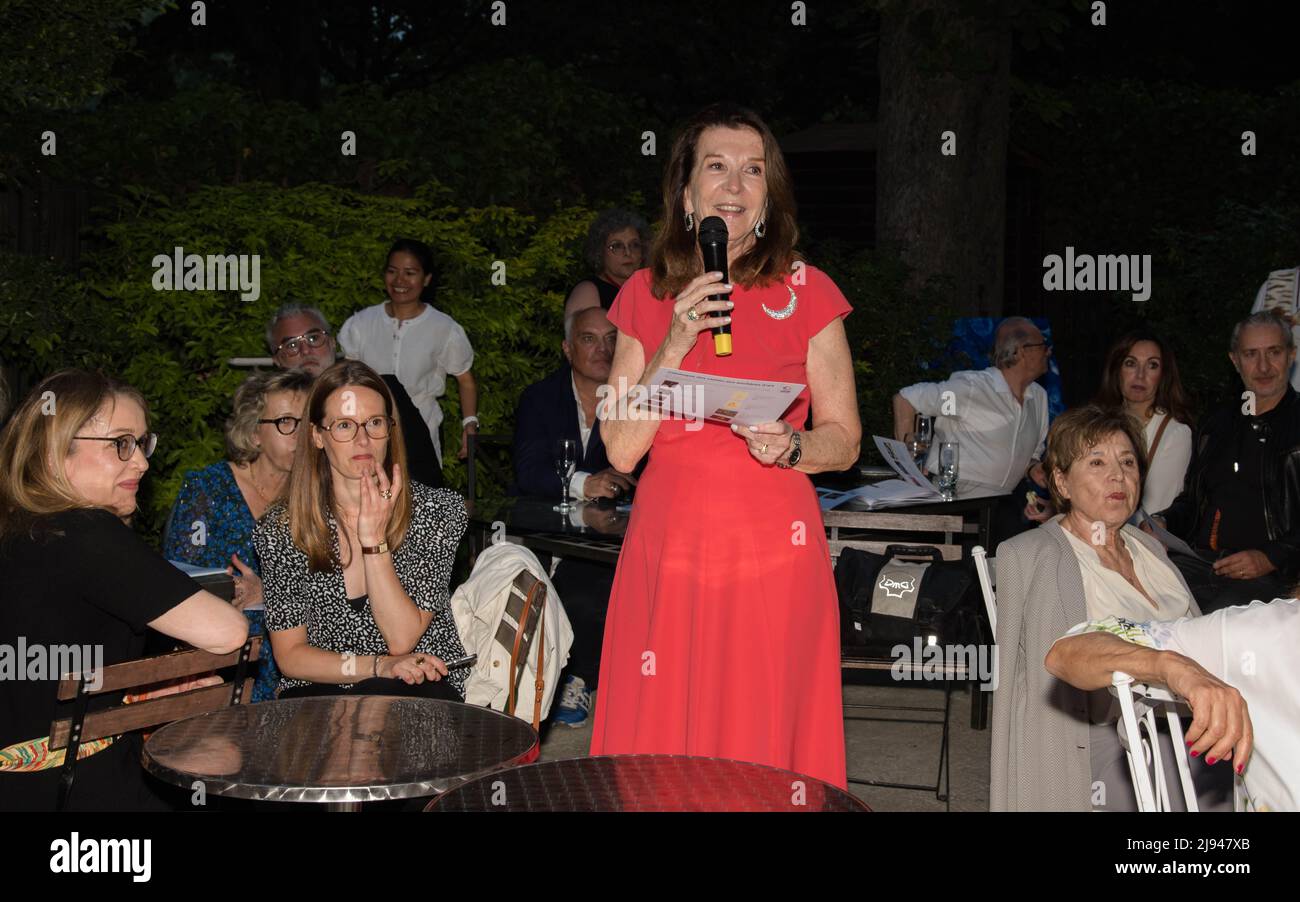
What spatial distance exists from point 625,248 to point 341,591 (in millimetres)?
3722

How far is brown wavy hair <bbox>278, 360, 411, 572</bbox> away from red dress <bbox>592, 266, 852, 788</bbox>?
1.05 metres

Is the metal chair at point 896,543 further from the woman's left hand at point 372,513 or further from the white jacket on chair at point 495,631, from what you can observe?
the woman's left hand at point 372,513

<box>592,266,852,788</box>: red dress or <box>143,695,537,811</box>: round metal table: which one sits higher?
<box>592,266,852,788</box>: red dress

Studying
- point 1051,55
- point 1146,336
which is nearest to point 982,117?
point 1146,336

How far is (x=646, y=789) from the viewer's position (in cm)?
262

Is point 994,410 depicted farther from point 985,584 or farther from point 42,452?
point 42,452

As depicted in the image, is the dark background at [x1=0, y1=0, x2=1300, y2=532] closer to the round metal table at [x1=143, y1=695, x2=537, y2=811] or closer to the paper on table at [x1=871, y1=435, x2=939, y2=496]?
the paper on table at [x1=871, y1=435, x2=939, y2=496]

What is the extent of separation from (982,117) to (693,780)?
8.20 meters

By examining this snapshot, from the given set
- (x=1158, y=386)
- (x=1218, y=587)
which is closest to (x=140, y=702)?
(x=1218, y=587)

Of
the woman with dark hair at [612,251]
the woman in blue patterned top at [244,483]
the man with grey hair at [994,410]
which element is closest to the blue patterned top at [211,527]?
the woman in blue patterned top at [244,483]

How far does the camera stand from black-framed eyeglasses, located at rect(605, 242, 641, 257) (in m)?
7.36

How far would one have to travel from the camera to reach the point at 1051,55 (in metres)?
19.8

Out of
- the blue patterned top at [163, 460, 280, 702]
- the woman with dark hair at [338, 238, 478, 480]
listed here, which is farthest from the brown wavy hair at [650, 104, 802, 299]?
the woman with dark hair at [338, 238, 478, 480]
